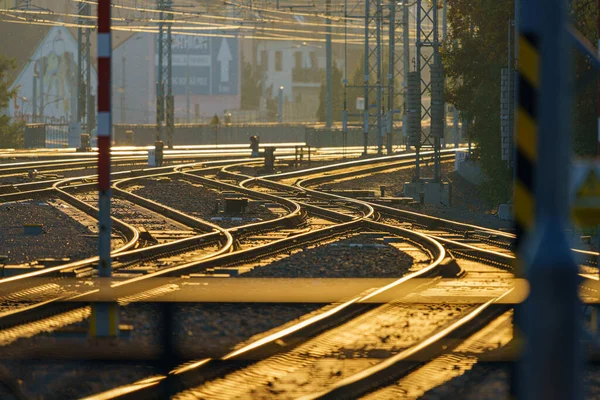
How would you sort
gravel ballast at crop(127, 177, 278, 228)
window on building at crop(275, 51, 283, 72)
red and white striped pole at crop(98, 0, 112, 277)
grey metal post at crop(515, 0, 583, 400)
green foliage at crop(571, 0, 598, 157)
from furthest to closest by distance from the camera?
window on building at crop(275, 51, 283, 72), green foliage at crop(571, 0, 598, 157), gravel ballast at crop(127, 177, 278, 228), red and white striped pole at crop(98, 0, 112, 277), grey metal post at crop(515, 0, 583, 400)

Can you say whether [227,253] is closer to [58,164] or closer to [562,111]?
[562,111]

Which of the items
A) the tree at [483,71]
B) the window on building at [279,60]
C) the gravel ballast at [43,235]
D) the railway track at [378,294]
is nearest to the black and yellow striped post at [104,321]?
the railway track at [378,294]

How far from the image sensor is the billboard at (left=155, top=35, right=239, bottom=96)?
10056 centimetres

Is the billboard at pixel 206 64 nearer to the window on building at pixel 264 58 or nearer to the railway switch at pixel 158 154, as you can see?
the window on building at pixel 264 58

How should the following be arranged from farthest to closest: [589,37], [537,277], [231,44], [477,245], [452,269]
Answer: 1. [231,44]
2. [589,37]
3. [477,245]
4. [452,269]
5. [537,277]

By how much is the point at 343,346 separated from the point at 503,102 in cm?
1432

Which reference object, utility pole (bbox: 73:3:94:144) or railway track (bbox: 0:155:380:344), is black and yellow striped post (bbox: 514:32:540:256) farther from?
utility pole (bbox: 73:3:94:144)

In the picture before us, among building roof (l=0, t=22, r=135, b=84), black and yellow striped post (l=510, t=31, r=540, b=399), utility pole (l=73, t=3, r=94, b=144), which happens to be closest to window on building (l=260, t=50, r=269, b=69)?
building roof (l=0, t=22, r=135, b=84)

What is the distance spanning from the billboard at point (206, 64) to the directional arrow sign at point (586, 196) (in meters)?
97.2

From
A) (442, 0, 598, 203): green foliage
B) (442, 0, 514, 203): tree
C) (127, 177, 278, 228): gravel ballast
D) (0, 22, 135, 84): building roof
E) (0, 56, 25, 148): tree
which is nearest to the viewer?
(127, 177, 278, 228): gravel ballast

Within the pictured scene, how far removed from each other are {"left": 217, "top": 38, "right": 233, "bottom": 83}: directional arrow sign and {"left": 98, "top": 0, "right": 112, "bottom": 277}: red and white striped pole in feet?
309

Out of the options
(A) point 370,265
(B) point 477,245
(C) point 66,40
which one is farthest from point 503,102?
(C) point 66,40

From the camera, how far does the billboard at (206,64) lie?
330 feet

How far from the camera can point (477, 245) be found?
15445 millimetres
